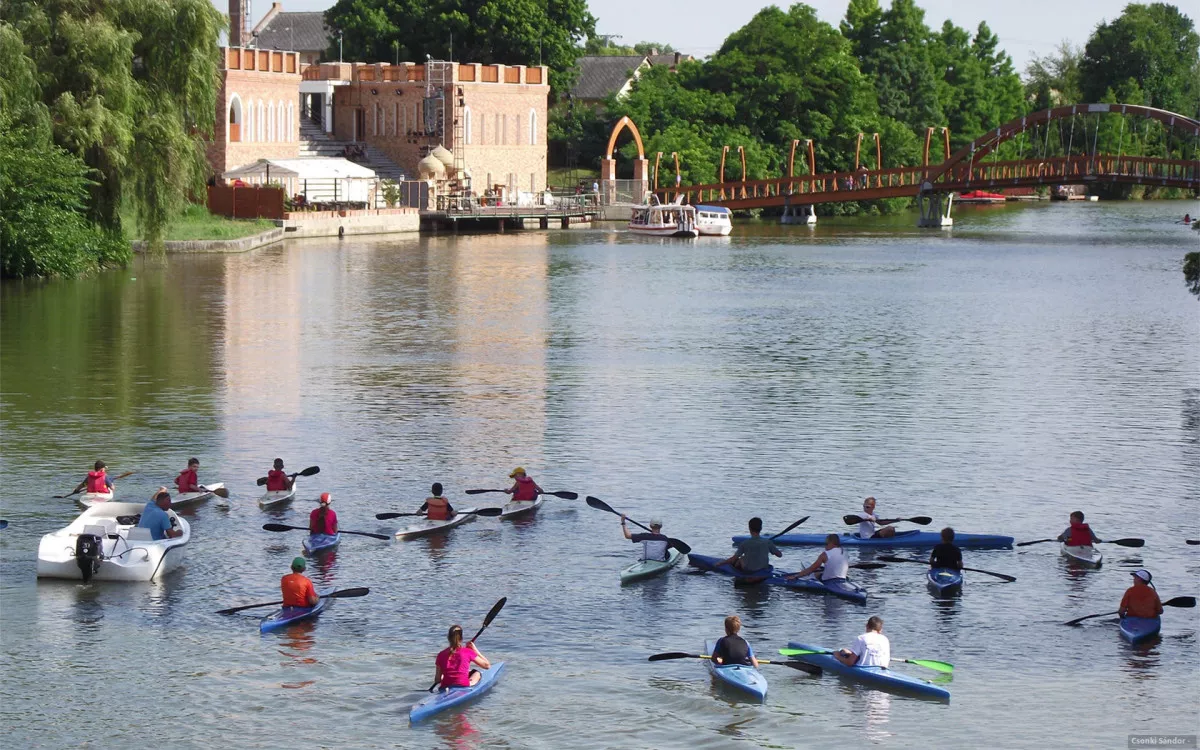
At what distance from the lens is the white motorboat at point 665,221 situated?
10931cm

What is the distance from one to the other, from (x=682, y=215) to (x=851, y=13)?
5369cm

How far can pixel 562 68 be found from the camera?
434 feet

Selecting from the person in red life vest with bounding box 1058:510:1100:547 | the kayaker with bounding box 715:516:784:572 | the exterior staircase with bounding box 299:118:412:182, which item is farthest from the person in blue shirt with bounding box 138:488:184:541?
the exterior staircase with bounding box 299:118:412:182

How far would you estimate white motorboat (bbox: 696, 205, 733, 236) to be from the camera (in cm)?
11000

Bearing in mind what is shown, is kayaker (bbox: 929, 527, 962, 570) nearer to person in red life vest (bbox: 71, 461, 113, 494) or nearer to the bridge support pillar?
person in red life vest (bbox: 71, 461, 113, 494)

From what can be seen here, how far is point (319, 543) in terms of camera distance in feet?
95.5

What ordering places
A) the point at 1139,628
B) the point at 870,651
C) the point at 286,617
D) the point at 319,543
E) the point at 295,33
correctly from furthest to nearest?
the point at 295,33, the point at 319,543, the point at 286,617, the point at 1139,628, the point at 870,651

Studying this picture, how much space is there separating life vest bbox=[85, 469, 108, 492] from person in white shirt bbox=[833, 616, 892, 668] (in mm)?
14052

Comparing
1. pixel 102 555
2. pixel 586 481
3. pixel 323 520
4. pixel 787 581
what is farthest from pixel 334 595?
pixel 586 481

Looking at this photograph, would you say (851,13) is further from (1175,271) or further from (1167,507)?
(1167,507)

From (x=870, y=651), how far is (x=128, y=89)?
44414 millimetres

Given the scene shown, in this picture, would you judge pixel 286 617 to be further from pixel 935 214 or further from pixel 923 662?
pixel 935 214

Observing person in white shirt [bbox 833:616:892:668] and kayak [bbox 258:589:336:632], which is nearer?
person in white shirt [bbox 833:616:892:668]

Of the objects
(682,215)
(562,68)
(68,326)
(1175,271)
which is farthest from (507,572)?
(562,68)
